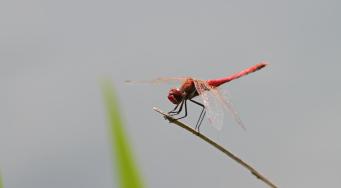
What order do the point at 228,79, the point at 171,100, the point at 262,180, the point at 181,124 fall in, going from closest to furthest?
the point at 262,180
the point at 181,124
the point at 171,100
the point at 228,79

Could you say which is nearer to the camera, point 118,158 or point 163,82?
point 118,158

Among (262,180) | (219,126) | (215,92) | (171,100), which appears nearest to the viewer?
(262,180)

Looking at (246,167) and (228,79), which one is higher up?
(228,79)

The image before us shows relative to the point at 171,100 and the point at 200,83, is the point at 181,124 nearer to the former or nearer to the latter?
the point at 171,100

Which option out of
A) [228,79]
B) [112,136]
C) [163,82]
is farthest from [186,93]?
[112,136]

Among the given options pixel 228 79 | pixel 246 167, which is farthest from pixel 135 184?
pixel 228 79

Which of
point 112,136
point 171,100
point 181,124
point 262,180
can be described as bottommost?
point 262,180
